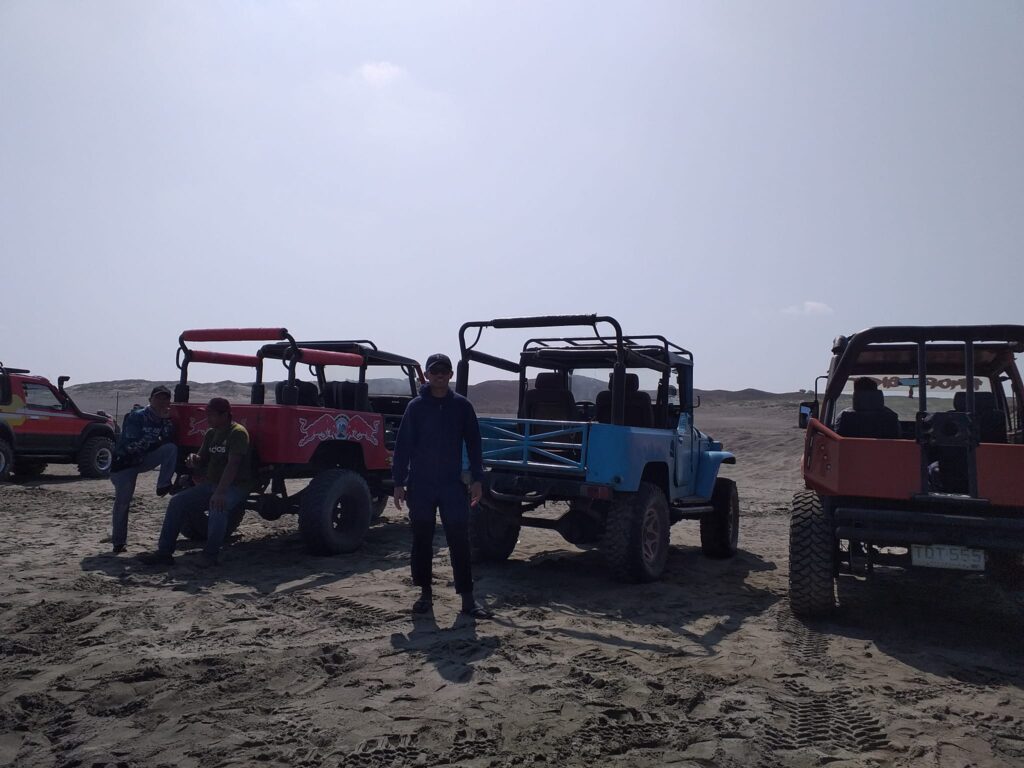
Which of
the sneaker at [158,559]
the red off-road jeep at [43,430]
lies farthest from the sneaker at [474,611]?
the red off-road jeep at [43,430]

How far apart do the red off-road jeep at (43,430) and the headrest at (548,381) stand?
8.23 metres

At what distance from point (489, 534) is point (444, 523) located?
1.94 metres

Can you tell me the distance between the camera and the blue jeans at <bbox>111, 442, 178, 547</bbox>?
23.6 feet

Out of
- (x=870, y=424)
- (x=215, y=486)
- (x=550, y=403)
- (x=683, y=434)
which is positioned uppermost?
(x=550, y=403)

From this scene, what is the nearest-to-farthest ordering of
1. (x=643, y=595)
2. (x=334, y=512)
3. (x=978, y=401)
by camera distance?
(x=978, y=401) < (x=643, y=595) < (x=334, y=512)

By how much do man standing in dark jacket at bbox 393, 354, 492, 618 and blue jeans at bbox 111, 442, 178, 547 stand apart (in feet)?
9.90

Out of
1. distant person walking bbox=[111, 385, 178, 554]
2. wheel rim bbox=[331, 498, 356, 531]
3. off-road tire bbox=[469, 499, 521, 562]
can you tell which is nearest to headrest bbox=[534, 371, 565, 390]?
off-road tire bbox=[469, 499, 521, 562]

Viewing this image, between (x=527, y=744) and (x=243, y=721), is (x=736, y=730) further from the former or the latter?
(x=243, y=721)

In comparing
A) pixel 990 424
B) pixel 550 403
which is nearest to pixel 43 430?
pixel 550 403

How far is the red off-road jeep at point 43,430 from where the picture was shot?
12.9 m

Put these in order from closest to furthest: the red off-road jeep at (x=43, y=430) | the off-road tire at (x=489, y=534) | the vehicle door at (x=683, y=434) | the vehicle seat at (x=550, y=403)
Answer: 1. the off-road tire at (x=489, y=534)
2. the vehicle door at (x=683, y=434)
3. the vehicle seat at (x=550, y=403)
4. the red off-road jeep at (x=43, y=430)

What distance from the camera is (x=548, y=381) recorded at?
825cm

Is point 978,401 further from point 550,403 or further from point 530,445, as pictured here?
point 550,403

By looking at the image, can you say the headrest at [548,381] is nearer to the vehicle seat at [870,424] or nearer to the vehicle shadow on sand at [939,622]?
the vehicle seat at [870,424]
